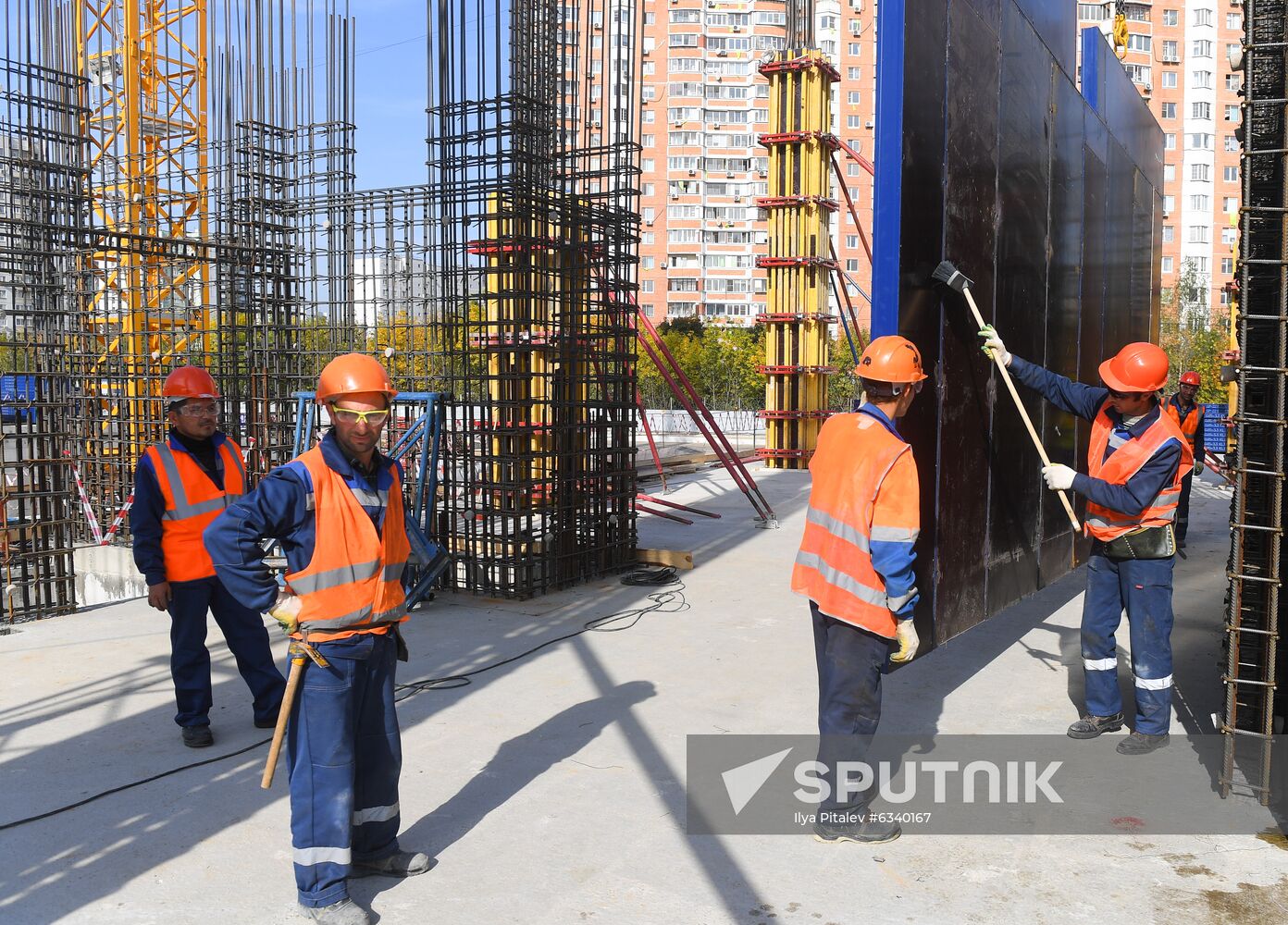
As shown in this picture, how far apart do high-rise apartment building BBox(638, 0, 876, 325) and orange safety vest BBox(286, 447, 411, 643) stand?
3031 inches

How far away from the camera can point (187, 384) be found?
5.95m

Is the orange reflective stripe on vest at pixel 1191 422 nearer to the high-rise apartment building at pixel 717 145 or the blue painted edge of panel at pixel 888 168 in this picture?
the blue painted edge of panel at pixel 888 168

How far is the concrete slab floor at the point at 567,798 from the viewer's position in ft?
13.5

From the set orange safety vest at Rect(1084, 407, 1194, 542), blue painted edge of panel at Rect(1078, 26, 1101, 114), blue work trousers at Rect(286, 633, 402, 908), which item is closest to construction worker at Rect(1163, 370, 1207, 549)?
blue painted edge of panel at Rect(1078, 26, 1101, 114)

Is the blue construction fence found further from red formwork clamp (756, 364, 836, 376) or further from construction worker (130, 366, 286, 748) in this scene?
construction worker (130, 366, 286, 748)

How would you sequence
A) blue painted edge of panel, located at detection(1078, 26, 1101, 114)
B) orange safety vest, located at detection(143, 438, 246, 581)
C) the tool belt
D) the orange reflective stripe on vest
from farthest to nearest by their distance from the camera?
1. the orange reflective stripe on vest
2. blue painted edge of panel, located at detection(1078, 26, 1101, 114)
3. orange safety vest, located at detection(143, 438, 246, 581)
4. the tool belt

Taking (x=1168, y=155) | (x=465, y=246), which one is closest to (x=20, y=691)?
(x=465, y=246)

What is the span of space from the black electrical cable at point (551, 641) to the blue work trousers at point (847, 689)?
2912mm

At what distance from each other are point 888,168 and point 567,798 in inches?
147

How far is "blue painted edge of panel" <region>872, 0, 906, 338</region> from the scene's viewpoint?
5.58 metres

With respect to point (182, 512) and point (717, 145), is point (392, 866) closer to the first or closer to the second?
point (182, 512)

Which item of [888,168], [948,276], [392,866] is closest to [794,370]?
[948,276]

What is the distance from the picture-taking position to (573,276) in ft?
33.6

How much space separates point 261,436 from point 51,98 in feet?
15.2
